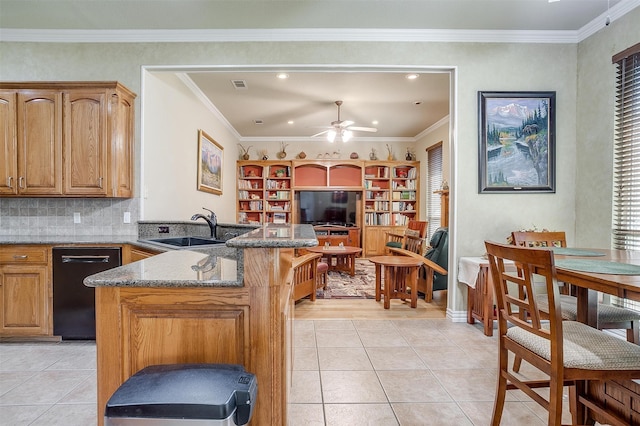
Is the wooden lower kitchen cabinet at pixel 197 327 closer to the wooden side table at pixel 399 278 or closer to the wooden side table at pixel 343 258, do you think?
the wooden side table at pixel 399 278

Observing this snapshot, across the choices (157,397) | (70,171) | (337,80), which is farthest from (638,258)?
(70,171)

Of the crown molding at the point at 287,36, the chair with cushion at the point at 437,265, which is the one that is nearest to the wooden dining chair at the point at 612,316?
the chair with cushion at the point at 437,265

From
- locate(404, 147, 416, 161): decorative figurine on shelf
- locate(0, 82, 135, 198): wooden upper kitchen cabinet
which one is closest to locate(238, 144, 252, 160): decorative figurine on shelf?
locate(404, 147, 416, 161): decorative figurine on shelf

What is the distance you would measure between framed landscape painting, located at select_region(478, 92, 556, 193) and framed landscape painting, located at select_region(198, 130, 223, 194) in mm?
3751

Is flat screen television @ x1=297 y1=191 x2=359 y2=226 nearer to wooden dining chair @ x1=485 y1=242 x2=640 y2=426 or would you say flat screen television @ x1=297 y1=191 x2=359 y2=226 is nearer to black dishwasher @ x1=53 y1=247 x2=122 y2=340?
black dishwasher @ x1=53 y1=247 x2=122 y2=340

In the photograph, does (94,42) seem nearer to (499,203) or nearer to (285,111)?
(285,111)

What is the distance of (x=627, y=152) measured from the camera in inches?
106

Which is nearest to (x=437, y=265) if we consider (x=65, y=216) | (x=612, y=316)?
(x=612, y=316)

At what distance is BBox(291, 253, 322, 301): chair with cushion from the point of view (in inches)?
137

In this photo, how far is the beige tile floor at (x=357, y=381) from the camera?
1751 millimetres

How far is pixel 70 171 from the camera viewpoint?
2.82 metres

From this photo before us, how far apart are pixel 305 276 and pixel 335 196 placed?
12.7 ft

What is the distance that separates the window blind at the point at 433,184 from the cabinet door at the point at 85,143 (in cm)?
557

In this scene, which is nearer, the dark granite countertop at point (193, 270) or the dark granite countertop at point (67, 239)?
the dark granite countertop at point (193, 270)
